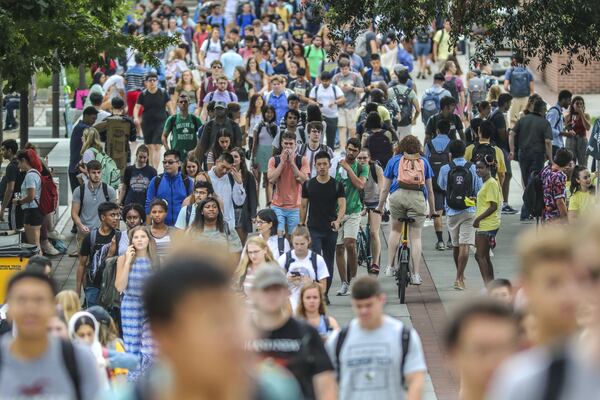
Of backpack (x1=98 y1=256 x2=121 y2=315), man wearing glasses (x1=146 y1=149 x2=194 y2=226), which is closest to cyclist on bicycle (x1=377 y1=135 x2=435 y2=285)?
man wearing glasses (x1=146 y1=149 x2=194 y2=226)

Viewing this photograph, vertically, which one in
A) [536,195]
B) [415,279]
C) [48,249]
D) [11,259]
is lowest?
[48,249]

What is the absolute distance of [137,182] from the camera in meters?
17.9

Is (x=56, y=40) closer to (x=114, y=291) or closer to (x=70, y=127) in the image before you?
(x=114, y=291)

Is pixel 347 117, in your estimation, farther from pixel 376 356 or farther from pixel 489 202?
pixel 376 356

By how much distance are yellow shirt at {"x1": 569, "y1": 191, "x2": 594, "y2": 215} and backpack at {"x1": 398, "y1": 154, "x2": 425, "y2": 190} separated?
157cm

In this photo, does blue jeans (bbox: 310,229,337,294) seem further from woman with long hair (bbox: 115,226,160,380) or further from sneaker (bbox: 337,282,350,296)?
woman with long hair (bbox: 115,226,160,380)

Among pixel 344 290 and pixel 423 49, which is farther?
pixel 423 49

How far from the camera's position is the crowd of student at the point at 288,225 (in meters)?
3.64

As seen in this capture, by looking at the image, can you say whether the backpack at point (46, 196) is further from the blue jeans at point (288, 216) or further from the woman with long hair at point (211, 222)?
the woman with long hair at point (211, 222)

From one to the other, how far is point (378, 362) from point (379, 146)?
11963mm

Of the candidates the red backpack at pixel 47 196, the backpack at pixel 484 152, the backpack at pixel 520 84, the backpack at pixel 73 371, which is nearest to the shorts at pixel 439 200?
the backpack at pixel 484 152

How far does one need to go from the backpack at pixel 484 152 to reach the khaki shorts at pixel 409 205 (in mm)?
2002

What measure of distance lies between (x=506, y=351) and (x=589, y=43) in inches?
582

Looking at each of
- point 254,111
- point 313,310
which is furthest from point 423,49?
point 313,310
